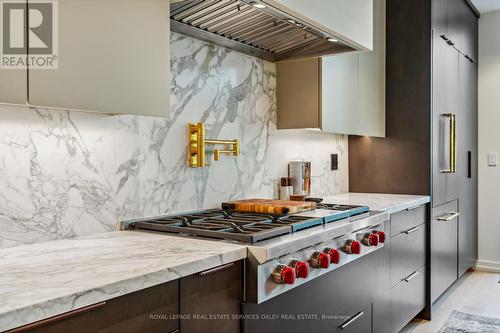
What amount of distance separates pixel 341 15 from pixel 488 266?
345cm

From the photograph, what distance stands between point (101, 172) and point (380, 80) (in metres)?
2.33

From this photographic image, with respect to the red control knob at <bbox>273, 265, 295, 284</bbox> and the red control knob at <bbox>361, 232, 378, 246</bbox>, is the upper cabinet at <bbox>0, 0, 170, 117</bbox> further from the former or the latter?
the red control knob at <bbox>361, 232, 378, 246</bbox>

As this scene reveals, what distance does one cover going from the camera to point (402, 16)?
11.0ft

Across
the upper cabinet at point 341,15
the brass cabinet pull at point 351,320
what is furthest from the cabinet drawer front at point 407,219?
the upper cabinet at point 341,15

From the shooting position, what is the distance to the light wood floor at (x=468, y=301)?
3152 millimetres

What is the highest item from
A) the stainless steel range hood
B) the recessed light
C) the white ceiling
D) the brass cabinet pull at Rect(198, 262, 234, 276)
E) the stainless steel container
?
the white ceiling

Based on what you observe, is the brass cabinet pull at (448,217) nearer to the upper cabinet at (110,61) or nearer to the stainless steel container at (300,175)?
the stainless steel container at (300,175)

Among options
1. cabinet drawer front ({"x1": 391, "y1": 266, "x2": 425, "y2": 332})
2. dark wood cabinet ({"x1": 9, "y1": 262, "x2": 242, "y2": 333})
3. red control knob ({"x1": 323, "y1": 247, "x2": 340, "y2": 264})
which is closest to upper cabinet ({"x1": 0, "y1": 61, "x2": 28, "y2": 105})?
dark wood cabinet ({"x1": 9, "y1": 262, "x2": 242, "y2": 333})

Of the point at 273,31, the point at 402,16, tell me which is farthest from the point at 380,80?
the point at 273,31

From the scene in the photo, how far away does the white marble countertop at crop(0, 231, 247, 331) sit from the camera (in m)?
0.93

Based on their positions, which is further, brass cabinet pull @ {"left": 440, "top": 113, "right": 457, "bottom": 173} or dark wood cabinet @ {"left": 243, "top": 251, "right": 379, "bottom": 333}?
brass cabinet pull @ {"left": 440, "top": 113, "right": 457, "bottom": 173}

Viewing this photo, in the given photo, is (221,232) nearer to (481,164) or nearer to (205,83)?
(205,83)

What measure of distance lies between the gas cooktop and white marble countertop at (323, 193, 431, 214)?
43 centimetres

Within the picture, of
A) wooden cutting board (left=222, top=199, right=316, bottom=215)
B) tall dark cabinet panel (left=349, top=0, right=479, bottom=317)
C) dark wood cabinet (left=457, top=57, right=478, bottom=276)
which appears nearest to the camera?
wooden cutting board (left=222, top=199, right=316, bottom=215)
